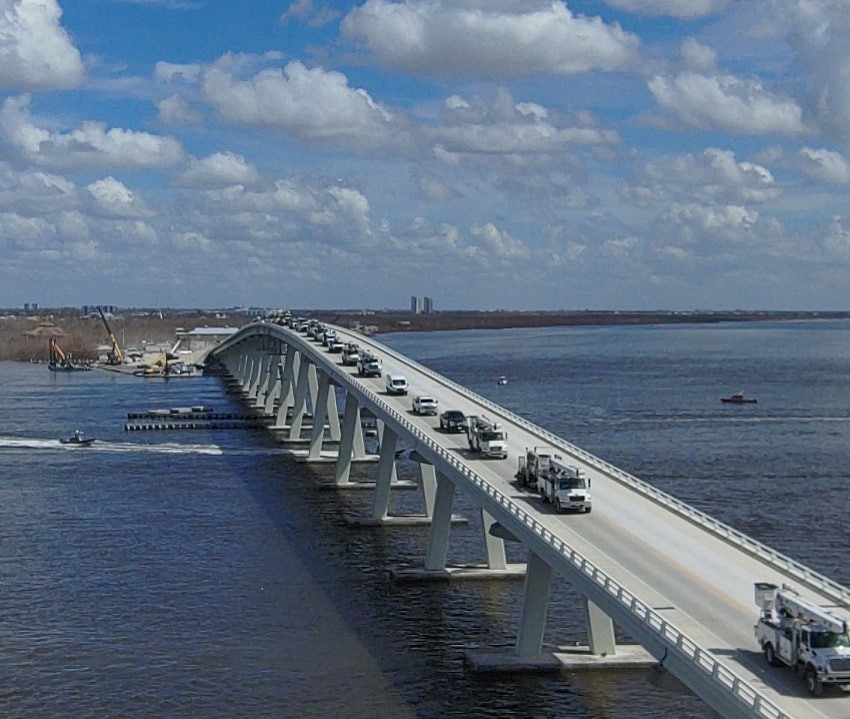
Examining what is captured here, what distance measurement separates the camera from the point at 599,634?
46.5 m

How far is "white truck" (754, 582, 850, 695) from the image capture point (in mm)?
29609

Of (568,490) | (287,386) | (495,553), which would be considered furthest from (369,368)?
(568,490)

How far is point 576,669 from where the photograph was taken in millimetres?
45938

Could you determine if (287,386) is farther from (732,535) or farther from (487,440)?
(732,535)

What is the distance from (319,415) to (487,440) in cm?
4484

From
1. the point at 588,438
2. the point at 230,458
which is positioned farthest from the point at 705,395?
the point at 230,458

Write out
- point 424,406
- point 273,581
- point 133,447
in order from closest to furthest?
point 273,581, point 424,406, point 133,447

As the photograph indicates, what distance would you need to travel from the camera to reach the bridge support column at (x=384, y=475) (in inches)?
3039

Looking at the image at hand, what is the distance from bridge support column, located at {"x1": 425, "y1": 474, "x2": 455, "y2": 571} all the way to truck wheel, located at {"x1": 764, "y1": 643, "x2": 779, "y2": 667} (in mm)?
29915

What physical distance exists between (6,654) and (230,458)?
5905 cm

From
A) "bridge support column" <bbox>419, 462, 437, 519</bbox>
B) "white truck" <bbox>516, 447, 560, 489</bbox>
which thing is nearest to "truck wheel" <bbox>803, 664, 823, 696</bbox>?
"white truck" <bbox>516, 447, 560, 489</bbox>

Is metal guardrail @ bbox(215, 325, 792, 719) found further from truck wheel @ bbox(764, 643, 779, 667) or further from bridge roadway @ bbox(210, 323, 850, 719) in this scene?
truck wheel @ bbox(764, 643, 779, 667)

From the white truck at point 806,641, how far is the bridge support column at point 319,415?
243 ft

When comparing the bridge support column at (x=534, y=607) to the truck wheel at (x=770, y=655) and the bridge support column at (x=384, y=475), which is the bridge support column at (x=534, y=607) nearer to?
the truck wheel at (x=770, y=655)
